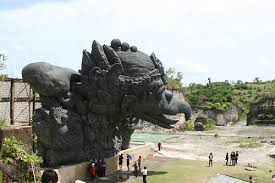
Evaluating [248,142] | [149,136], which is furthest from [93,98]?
[149,136]

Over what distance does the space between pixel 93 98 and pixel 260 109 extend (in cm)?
3922

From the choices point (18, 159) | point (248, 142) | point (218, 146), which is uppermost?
point (18, 159)

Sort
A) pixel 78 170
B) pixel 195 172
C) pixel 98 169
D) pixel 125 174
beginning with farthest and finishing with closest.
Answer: pixel 195 172 → pixel 125 174 → pixel 98 169 → pixel 78 170

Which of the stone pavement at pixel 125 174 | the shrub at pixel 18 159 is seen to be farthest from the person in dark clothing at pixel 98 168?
the shrub at pixel 18 159

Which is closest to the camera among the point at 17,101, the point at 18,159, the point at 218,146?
the point at 18,159

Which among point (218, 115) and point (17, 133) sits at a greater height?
point (17, 133)

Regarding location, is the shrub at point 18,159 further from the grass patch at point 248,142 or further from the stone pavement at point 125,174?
the grass patch at point 248,142

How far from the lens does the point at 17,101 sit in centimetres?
2456

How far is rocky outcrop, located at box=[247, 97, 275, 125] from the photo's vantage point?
5309 cm

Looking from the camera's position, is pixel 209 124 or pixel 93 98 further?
pixel 209 124

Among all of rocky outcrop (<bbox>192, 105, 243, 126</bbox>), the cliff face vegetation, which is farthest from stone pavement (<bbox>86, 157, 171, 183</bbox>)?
rocky outcrop (<bbox>192, 105, 243, 126</bbox>)

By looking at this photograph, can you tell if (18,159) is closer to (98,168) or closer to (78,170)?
(78,170)

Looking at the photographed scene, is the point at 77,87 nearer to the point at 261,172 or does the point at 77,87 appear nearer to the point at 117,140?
the point at 117,140

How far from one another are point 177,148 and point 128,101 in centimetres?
1351
